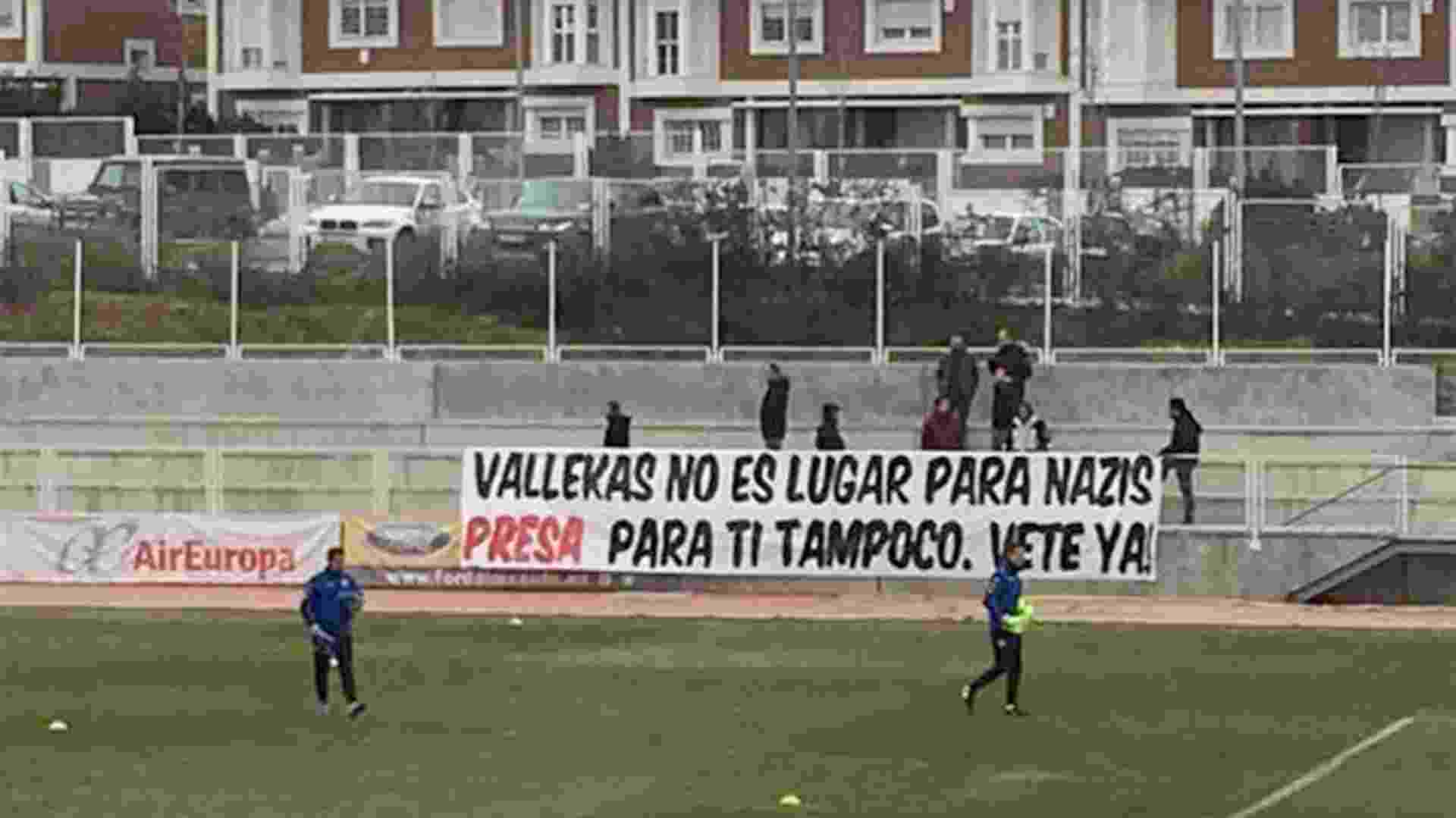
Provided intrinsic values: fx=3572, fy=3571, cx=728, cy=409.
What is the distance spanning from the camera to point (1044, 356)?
184ft

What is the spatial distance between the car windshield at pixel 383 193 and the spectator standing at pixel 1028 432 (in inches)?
601

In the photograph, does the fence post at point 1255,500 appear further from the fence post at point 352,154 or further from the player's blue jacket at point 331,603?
the fence post at point 352,154

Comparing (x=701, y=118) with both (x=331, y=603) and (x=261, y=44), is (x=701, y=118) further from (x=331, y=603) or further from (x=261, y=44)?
(x=331, y=603)

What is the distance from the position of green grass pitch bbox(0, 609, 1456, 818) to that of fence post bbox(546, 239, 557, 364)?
468 inches

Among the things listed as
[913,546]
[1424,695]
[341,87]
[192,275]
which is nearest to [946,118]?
[341,87]

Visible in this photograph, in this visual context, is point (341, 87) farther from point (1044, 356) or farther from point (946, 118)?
point (1044, 356)

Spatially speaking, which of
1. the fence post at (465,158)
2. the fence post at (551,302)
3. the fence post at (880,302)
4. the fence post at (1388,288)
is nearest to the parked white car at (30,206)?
the fence post at (465,158)

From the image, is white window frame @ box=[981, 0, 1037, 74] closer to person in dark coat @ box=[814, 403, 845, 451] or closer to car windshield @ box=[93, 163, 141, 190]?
car windshield @ box=[93, 163, 141, 190]

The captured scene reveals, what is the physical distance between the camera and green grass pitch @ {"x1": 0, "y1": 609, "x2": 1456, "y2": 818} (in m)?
29.0

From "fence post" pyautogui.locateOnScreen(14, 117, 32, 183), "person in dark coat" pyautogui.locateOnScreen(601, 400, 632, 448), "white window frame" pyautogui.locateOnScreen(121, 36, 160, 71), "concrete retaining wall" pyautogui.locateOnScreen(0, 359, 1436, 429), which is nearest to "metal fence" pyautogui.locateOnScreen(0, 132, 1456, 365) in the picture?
"concrete retaining wall" pyautogui.locateOnScreen(0, 359, 1436, 429)

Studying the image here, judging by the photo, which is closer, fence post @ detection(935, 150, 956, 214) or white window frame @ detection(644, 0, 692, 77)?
fence post @ detection(935, 150, 956, 214)

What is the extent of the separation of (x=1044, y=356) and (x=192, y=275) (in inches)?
588

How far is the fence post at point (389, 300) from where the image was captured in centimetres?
5784

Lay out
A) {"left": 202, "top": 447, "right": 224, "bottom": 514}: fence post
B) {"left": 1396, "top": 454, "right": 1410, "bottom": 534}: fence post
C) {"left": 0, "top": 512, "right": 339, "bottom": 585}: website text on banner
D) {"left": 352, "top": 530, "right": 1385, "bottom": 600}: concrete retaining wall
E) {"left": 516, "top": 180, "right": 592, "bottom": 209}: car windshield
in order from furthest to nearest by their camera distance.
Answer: {"left": 516, "top": 180, "right": 592, "bottom": 209}: car windshield
{"left": 0, "top": 512, "right": 339, "bottom": 585}: website text on banner
{"left": 202, "top": 447, "right": 224, "bottom": 514}: fence post
{"left": 352, "top": 530, "right": 1385, "bottom": 600}: concrete retaining wall
{"left": 1396, "top": 454, "right": 1410, "bottom": 534}: fence post
